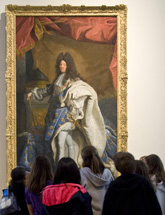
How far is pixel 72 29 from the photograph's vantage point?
9047 mm

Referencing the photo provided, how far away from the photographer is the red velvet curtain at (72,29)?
8.98m

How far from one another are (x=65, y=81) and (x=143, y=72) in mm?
1992

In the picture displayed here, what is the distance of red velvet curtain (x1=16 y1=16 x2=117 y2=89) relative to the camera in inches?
354

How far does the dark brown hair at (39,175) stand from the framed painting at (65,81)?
354cm

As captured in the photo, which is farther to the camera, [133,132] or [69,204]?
[133,132]

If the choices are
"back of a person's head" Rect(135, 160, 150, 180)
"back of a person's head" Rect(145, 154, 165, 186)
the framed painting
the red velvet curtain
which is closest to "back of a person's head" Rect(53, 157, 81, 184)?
"back of a person's head" Rect(135, 160, 150, 180)

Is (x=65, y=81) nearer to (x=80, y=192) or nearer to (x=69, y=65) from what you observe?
(x=69, y=65)

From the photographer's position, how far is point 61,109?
8.91 meters

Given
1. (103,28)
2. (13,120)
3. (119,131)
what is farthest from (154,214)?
(103,28)

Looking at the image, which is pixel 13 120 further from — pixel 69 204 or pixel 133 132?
pixel 69 204

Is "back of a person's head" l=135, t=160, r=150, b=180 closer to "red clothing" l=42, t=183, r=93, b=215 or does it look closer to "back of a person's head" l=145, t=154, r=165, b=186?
"back of a person's head" l=145, t=154, r=165, b=186

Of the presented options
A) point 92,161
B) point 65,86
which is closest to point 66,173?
point 92,161

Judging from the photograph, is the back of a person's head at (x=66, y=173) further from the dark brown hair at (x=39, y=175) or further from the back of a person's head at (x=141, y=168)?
the back of a person's head at (x=141, y=168)

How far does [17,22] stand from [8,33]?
1.21 ft
